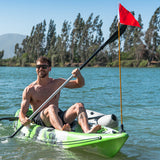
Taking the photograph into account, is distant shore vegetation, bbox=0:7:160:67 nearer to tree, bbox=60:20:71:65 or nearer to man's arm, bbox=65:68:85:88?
tree, bbox=60:20:71:65

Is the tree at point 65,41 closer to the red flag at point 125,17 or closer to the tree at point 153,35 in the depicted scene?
the tree at point 153,35

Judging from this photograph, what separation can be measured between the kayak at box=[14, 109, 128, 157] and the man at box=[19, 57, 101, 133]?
0.44 feet

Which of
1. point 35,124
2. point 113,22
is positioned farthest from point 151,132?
point 113,22

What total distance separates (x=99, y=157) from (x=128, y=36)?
2648 inches

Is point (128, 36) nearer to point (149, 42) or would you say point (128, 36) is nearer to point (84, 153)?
point (149, 42)

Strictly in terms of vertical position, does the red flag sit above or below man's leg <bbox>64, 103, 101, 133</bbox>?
above

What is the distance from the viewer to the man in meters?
4.59

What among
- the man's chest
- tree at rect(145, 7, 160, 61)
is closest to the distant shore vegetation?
tree at rect(145, 7, 160, 61)

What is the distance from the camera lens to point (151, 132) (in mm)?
6211

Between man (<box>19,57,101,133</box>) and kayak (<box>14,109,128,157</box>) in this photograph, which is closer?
kayak (<box>14,109,128,157</box>)

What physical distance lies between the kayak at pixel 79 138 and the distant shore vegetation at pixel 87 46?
2203 inches

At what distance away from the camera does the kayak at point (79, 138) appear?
402cm

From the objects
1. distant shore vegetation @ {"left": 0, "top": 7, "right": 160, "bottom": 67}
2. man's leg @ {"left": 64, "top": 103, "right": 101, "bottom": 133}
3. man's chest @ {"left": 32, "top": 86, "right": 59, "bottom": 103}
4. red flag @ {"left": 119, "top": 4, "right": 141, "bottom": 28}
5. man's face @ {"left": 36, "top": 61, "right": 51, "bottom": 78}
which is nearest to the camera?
red flag @ {"left": 119, "top": 4, "right": 141, "bottom": 28}

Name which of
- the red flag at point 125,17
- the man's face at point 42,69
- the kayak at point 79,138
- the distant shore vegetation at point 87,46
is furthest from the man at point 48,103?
the distant shore vegetation at point 87,46
